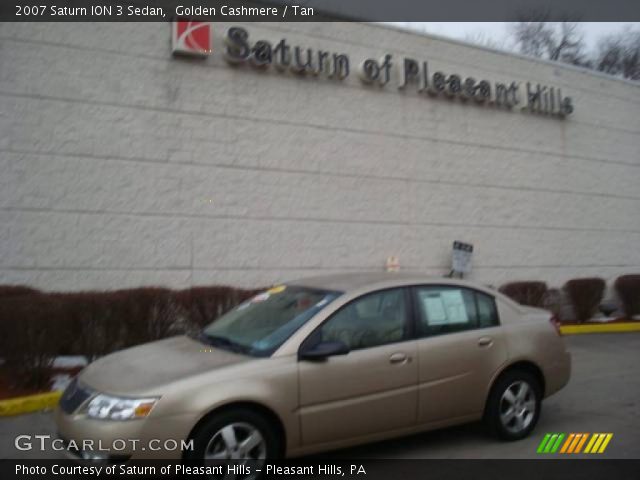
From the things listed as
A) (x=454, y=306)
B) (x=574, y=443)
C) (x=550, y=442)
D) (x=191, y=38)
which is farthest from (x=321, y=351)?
(x=191, y=38)

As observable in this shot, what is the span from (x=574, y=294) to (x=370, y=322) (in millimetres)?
9718

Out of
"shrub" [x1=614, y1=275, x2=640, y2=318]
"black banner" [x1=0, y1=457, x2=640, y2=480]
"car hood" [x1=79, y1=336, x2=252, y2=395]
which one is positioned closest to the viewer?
"car hood" [x1=79, y1=336, x2=252, y2=395]

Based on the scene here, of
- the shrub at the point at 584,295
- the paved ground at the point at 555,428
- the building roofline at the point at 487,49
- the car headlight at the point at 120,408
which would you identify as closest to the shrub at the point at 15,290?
the paved ground at the point at 555,428

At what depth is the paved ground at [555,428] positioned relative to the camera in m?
5.15

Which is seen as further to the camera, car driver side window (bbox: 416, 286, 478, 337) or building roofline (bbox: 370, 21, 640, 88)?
building roofline (bbox: 370, 21, 640, 88)

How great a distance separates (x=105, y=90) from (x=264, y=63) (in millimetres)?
2812

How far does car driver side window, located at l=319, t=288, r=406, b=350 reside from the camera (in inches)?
187

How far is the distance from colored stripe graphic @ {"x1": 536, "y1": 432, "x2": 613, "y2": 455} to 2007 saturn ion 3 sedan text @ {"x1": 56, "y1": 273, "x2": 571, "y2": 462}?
225mm

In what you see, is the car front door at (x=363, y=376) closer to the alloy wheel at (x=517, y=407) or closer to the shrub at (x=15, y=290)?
the alloy wheel at (x=517, y=407)

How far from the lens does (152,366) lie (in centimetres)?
448

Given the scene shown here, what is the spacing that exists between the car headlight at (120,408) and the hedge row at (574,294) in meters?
9.81

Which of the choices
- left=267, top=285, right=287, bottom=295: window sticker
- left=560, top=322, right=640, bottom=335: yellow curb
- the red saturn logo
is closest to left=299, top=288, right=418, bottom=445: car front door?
left=267, top=285, right=287, bottom=295: window sticker

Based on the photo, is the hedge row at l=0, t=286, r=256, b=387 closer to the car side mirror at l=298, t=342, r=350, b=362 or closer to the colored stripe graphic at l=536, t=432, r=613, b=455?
the car side mirror at l=298, t=342, r=350, b=362

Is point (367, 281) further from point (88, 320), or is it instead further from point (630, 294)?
point (630, 294)
